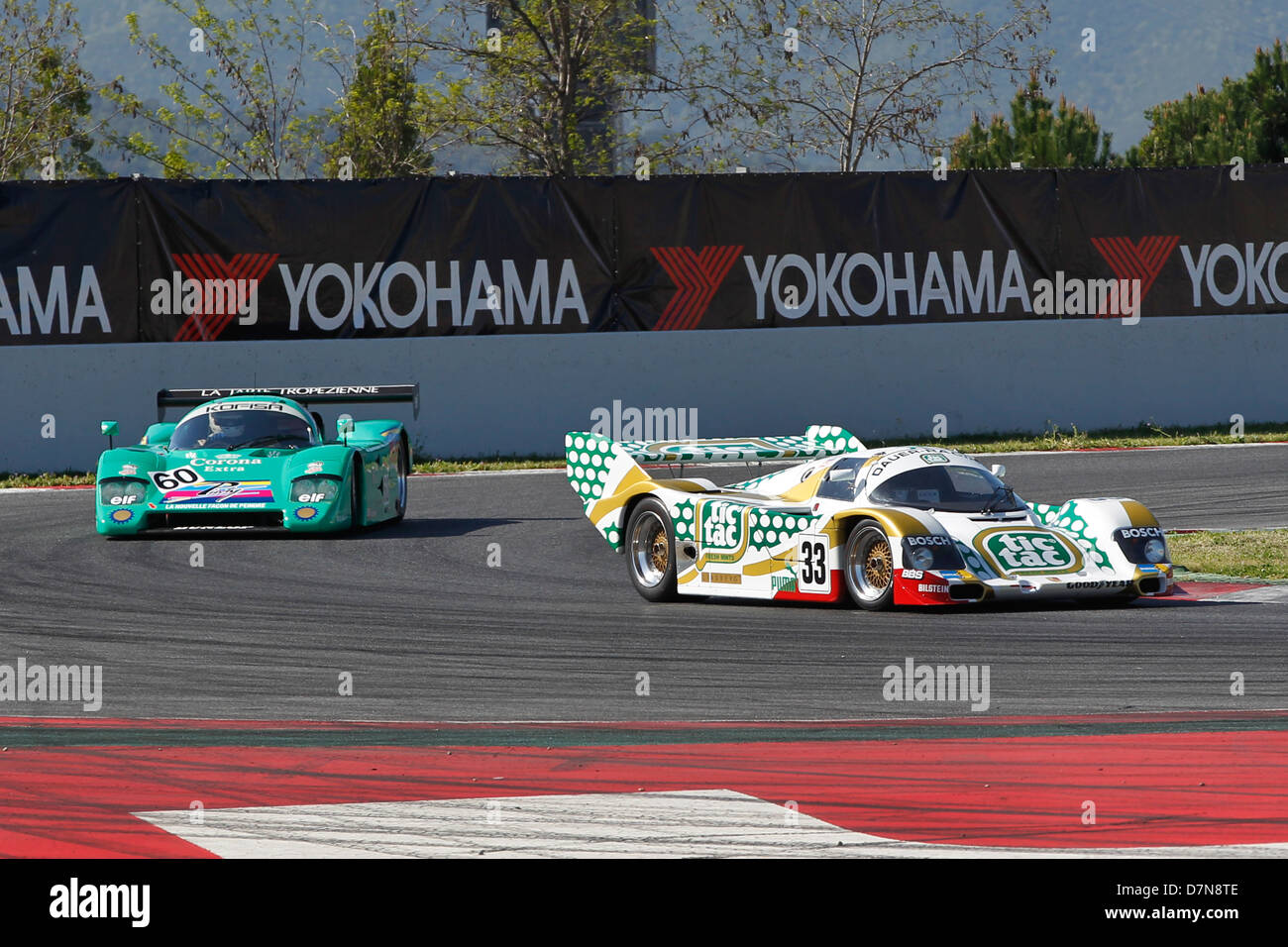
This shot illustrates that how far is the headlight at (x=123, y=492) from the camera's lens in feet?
47.6

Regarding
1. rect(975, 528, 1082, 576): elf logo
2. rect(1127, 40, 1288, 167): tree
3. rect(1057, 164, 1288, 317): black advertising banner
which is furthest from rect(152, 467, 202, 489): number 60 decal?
rect(1127, 40, 1288, 167): tree

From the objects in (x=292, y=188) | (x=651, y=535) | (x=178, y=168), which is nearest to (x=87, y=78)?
(x=178, y=168)

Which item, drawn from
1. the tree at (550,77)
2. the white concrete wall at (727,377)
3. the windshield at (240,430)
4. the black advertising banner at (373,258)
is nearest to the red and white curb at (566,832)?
the windshield at (240,430)

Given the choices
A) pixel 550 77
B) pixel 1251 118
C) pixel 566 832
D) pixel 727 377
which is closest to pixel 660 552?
pixel 566 832

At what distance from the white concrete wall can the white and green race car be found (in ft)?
28.2

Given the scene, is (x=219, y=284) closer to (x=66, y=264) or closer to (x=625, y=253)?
(x=66, y=264)

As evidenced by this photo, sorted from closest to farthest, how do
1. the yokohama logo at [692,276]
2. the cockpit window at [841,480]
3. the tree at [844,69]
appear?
the cockpit window at [841,480] → the yokohama logo at [692,276] → the tree at [844,69]

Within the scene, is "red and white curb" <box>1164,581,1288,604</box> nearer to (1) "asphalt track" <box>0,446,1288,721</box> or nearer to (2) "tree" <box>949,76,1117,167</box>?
(1) "asphalt track" <box>0,446,1288,721</box>

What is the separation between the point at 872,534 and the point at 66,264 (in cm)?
1258

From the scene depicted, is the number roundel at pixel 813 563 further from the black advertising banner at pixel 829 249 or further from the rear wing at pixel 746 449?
the black advertising banner at pixel 829 249

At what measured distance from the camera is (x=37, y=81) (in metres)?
38.9

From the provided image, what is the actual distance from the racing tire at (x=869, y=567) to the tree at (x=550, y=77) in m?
24.7

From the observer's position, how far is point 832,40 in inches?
1330
